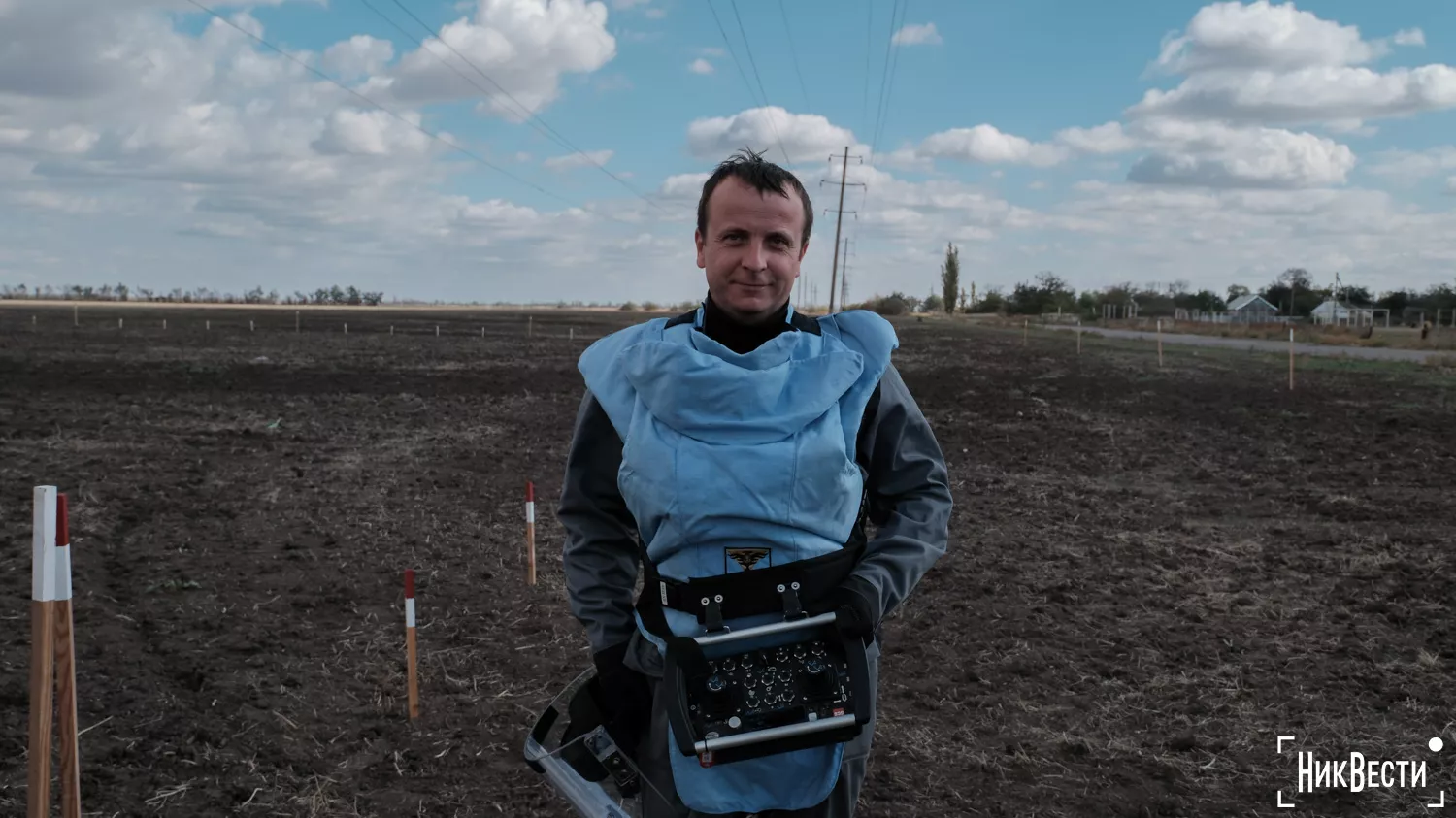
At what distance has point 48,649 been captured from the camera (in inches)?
121

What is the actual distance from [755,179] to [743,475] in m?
0.61

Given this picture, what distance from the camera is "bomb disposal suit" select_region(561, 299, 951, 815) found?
196 centimetres

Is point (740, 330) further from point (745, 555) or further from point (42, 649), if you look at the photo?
point (42, 649)

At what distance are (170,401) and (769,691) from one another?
16.7m

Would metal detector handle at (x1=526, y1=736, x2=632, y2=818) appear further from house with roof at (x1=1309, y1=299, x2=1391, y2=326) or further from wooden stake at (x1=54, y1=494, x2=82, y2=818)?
house with roof at (x1=1309, y1=299, x2=1391, y2=326)

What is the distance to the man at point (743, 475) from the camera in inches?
77.3

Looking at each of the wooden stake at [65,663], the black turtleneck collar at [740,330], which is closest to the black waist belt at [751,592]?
the black turtleneck collar at [740,330]

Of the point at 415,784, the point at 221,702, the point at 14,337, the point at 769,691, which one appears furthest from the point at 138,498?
the point at 14,337

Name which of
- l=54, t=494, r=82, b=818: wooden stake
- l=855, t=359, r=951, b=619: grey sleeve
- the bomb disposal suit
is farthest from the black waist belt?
l=54, t=494, r=82, b=818: wooden stake

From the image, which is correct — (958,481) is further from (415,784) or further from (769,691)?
(769,691)

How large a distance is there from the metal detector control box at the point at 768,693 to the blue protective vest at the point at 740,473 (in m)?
0.07

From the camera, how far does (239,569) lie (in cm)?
722

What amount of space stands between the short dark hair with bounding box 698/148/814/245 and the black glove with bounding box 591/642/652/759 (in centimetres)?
88

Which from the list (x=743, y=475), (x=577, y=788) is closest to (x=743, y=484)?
(x=743, y=475)
